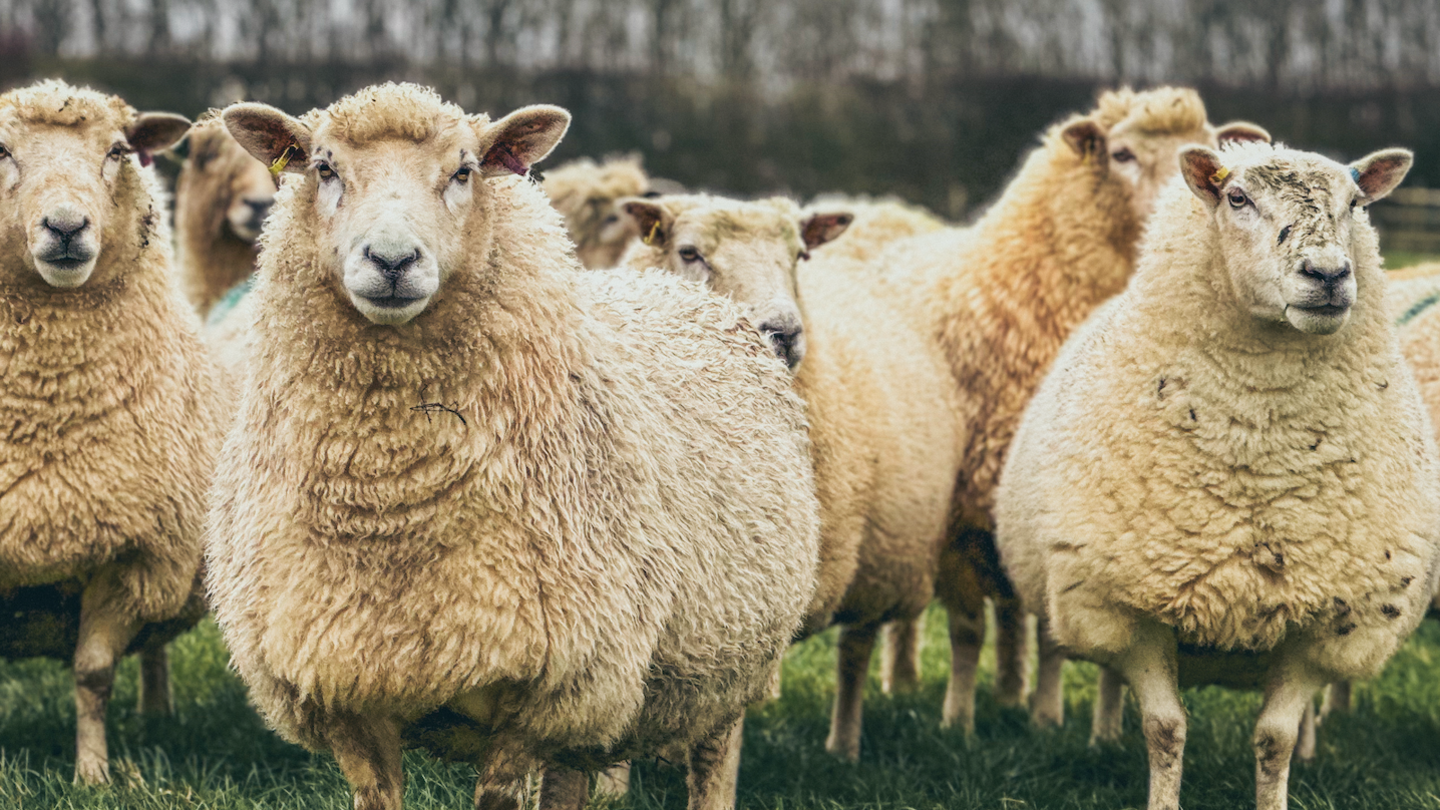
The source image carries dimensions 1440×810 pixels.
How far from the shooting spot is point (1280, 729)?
402cm

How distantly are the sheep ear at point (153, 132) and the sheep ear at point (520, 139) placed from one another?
6.24 ft

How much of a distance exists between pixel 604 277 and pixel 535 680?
147 centimetres

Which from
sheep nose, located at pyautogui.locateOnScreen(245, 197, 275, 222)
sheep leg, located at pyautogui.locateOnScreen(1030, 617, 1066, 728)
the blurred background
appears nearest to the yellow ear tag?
sheep leg, located at pyautogui.locateOnScreen(1030, 617, 1066, 728)

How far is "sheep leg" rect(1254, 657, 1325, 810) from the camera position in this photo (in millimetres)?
4020

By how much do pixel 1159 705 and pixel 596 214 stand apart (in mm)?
3971

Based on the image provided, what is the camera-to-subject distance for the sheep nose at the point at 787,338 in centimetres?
466

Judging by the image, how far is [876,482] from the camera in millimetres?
5133

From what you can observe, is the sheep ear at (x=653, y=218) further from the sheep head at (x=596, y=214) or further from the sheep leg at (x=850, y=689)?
the sheep head at (x=596, y=214)

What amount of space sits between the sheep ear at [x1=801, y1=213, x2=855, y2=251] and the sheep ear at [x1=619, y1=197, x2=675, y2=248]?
61 cm

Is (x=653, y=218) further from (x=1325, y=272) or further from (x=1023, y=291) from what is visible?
(x=1325, y=272)

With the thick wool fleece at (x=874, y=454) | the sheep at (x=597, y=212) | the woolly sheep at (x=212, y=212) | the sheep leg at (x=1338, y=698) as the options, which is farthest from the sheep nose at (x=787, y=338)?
the woolly sheep at (x=212, y=212)

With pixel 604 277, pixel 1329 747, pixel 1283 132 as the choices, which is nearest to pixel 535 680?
pixel 604 277

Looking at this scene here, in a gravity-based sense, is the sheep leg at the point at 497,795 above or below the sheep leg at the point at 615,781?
above

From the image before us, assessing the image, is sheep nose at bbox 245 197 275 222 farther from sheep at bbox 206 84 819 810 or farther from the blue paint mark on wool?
sheep at bbox 206 84 819 810
